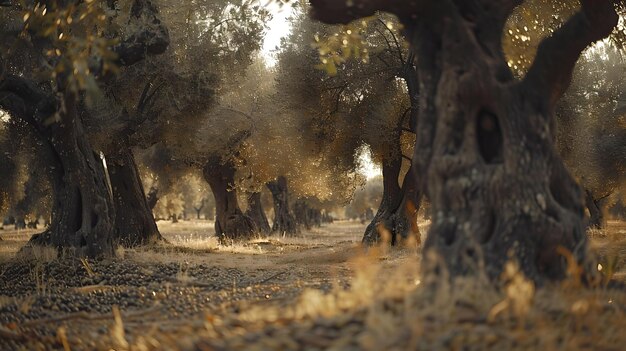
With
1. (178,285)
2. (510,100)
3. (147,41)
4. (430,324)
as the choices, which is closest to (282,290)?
(178,285)

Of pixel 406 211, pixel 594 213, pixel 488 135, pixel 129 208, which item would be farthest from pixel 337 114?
pixel 594 213

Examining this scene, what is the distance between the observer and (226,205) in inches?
1158

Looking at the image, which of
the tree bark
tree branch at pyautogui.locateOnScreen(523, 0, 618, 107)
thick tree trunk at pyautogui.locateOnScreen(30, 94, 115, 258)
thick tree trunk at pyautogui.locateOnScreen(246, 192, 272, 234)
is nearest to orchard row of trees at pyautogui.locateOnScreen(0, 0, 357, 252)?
thick tree trunk at pyautogui.locateOnScreen(30, 94, 115, 258)

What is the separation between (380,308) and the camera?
4379 millimetres

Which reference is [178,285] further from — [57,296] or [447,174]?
[447,174]

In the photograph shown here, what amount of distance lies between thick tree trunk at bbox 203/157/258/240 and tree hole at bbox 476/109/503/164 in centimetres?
2266

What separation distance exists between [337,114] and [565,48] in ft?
49.4

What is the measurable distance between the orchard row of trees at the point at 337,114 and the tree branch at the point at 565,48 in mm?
24

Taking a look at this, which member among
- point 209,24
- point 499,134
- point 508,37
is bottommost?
point 499,134

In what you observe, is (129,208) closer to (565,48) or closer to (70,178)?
(70,178)

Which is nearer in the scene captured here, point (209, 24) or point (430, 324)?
point (430, 324)

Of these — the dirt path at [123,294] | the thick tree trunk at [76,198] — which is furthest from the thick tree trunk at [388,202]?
the thick tree trunk at [76,198]

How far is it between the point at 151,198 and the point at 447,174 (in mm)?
34975

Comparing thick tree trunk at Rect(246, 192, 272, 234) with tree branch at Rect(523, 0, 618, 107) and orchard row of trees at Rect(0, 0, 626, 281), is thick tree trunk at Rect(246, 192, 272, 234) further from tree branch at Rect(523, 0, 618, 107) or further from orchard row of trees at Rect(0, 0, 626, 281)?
tree branch at Rect(523, 0, 618, 107)
